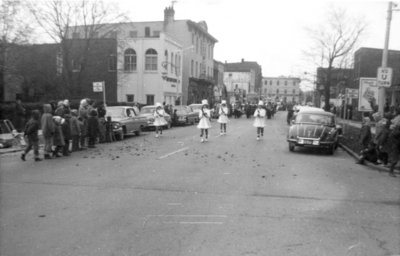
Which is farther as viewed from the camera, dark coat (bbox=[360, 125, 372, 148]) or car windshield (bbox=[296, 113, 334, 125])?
car windshield (bbox=[296, 113, 334, 125])

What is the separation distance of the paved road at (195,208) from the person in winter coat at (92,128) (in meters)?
3.63

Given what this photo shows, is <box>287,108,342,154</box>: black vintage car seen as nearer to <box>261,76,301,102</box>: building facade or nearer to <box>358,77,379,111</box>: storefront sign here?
<box>358,77,379,111</box>: storefront sign

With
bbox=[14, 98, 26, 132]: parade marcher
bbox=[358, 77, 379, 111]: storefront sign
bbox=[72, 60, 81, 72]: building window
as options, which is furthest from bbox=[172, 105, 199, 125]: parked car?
bbox=[358, 77, 379, 111]: storefront sign

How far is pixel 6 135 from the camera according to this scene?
51.4 ft

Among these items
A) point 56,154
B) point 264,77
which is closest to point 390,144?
point 56,154

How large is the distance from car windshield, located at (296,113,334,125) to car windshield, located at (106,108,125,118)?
8.65 metres

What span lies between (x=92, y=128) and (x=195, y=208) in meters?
9.89

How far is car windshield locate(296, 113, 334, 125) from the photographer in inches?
629

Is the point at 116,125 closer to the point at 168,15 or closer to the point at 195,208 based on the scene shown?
the point at 195,208

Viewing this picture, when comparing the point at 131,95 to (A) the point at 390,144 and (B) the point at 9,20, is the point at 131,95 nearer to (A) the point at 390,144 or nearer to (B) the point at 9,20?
(B) the point at 9,20

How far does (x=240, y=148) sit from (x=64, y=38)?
68.0 feet

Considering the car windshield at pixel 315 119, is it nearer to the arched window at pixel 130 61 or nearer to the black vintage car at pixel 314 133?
the black vintage car at pixel 314 133

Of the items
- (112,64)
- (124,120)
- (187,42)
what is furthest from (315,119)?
(187,42)

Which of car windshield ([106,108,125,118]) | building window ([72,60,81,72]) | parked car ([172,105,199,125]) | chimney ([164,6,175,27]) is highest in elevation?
chimney ([164,6,175,27])
